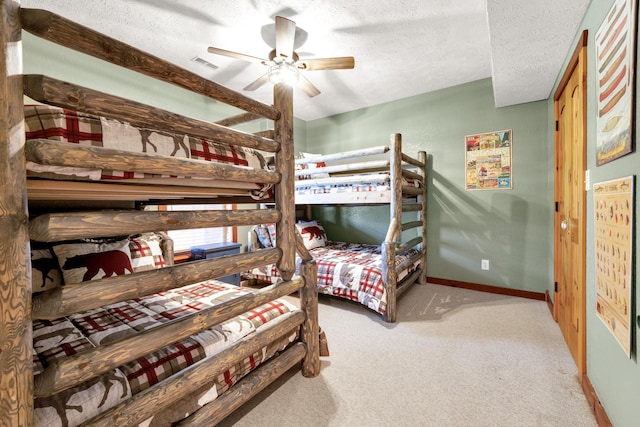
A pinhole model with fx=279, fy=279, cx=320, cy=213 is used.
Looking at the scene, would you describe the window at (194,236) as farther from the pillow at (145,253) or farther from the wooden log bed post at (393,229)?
the wooden log bed post at (393,229)

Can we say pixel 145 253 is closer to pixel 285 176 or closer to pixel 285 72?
pixel 285 176

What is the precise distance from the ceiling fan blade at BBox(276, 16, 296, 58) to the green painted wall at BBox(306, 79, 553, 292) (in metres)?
2.20

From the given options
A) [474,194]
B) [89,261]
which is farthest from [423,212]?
[89,261]

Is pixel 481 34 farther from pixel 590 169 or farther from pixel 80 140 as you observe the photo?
pixel 80 140

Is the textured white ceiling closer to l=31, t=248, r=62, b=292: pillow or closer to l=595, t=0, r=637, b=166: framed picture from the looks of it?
l=595, t=0, r=637, b=166: framed picture

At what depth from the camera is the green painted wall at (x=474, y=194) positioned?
3.12m

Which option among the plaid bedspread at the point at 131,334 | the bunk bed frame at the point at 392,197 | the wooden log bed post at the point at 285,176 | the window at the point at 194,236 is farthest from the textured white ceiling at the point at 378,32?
the plaid bedspread at the point at 131,334

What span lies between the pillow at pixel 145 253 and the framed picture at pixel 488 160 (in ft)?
11.4

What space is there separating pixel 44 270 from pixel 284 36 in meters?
2.26

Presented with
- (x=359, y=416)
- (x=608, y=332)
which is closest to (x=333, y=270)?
(x=359, y=416)

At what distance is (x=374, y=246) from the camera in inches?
159

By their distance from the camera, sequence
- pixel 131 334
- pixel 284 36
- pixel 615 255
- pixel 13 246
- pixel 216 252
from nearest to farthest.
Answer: pixel 13 246
pixel 615 255
pixel 131 334
pixel 284 36
pixel 216 252

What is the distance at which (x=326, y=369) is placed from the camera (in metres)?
1.90

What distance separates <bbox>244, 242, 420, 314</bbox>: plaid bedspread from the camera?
8.84ft
